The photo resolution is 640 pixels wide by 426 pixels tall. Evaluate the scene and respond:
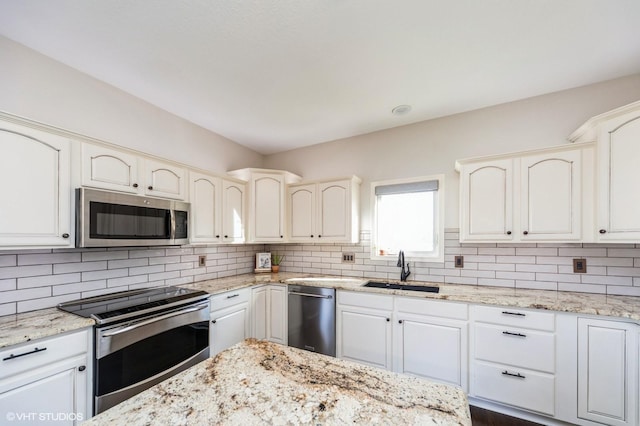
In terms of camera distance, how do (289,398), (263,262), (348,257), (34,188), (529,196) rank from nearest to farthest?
1. (289,398)
2. (34,188)
3. (529,196)
4. (348,257)
5. (263,262)

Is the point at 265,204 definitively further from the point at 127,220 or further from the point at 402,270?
the point at 402,270

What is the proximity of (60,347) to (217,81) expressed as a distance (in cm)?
200

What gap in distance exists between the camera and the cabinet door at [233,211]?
2943 millimetres

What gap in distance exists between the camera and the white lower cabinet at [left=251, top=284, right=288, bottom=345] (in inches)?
115

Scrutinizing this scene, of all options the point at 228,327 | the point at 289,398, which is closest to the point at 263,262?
the point at 228,327

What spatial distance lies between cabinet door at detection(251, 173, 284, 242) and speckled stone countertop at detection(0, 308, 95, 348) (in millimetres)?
1743

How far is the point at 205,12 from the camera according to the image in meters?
1.51

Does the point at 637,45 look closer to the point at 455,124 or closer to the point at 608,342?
the point at 455,124

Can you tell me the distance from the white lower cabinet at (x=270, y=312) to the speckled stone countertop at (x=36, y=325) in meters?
1.50

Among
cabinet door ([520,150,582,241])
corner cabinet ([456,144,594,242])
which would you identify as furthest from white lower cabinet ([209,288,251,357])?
cabinet door ([520,150,582,241])

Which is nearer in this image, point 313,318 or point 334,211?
point 313,318

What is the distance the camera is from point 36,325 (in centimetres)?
153

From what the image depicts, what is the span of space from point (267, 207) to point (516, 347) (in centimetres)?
266

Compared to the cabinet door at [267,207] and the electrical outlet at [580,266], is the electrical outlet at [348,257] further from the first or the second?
the electrical outlet at [580,266]
